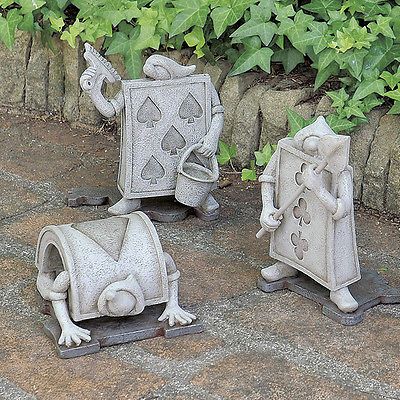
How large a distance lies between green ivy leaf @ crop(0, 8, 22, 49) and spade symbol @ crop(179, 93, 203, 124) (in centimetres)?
125

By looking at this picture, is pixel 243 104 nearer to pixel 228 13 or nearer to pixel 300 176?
pixel 228 13

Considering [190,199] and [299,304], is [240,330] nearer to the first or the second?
[299,304]

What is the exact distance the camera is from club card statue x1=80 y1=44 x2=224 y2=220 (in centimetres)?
403

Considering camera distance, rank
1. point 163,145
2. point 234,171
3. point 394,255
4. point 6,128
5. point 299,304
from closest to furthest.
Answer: point 299,304
point 394,255
point 163,145
point 234,171
point 6,128

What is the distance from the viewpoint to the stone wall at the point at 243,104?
4176 millimetres

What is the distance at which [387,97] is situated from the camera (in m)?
4.35

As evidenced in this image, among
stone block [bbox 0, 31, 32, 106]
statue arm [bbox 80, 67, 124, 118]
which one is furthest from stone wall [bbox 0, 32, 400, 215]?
statue arm [bbox 80, 67, 124, 118]

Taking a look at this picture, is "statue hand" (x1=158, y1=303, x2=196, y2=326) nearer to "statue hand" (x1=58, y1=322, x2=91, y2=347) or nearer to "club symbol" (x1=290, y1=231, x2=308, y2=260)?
"statue hand" (x1=58, y1=322, x2=91, y2=347)

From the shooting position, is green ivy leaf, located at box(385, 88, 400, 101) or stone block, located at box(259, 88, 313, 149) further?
stone block, located at box(259, 88, 313, 149)

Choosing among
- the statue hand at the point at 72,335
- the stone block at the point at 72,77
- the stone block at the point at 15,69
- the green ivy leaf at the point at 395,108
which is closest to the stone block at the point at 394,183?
the green ivy leaf at the point at 395,108

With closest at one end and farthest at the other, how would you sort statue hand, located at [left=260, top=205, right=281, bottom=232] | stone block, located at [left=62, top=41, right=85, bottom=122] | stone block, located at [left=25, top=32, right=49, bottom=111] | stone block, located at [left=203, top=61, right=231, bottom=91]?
statue hand, located at [left=260, top=205, right=281, bottom=232] < stone block, located at [left=203, top=61, right=231, bottom=91] < stone block, located at [left=62, top=41, right=85, bottom=122] < stone block, located at [left=25, top=32, right=49, bottom=111]

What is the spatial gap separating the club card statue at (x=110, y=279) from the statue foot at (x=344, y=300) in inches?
19.4

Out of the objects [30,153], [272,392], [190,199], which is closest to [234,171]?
[190,199]

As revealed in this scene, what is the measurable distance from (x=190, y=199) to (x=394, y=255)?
85 cm
